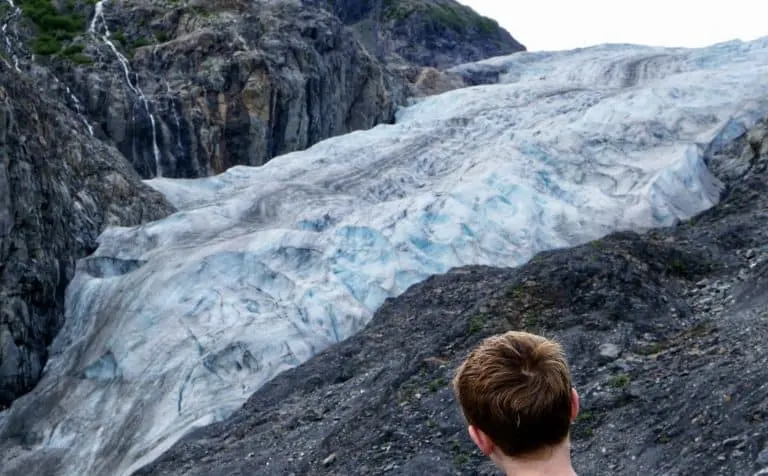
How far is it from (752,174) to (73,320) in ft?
39.1

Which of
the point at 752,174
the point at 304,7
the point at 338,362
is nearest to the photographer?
the point at 338,362

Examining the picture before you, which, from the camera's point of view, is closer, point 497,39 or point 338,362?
point 338,362

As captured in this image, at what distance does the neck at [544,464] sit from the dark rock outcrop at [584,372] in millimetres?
4030

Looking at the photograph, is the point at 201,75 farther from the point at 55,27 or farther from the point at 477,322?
the point at 477,322

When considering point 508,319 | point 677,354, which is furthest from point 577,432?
point 508,319

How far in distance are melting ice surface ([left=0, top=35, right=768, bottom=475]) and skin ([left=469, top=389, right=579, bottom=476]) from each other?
9.19 metres

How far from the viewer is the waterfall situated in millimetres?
22328

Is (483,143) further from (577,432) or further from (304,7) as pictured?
(577,432)

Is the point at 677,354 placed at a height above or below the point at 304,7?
below

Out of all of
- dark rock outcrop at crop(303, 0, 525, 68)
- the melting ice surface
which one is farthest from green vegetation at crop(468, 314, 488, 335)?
dark rock outcrop at crop(303, 0, 525, 68)

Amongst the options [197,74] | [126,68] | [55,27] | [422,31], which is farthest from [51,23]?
[422,31]

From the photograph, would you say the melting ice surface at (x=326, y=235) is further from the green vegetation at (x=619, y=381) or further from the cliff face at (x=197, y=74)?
the green vegetation at (x=619, y=381)

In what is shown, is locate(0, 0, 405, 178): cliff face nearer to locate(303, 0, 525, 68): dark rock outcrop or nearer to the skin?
the skin

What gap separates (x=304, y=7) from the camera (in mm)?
28266
